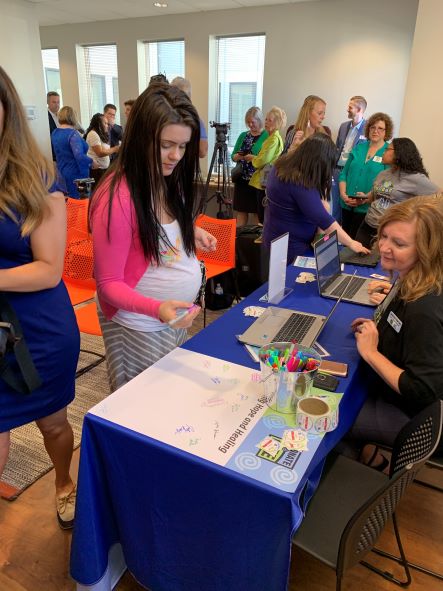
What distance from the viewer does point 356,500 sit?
116 cm

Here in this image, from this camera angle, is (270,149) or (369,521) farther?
(270,149)

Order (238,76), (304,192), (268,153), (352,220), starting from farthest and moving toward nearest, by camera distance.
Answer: (238,76)
(268,153)
(352,220)
(304,192)

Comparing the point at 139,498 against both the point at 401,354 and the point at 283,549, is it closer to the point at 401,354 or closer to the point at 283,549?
the point at 283,549

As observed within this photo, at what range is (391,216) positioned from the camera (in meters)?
1.43

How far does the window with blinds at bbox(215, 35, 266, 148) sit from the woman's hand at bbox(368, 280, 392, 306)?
4.95m

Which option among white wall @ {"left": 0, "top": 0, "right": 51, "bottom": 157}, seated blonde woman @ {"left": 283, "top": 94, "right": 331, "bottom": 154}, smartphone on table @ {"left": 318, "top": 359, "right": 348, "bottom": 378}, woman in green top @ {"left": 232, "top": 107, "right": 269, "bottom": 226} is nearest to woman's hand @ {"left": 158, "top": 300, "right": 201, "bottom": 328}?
smartphone on table @ {"left": 318, "top": 359, "right": 348, "bottom": 378}

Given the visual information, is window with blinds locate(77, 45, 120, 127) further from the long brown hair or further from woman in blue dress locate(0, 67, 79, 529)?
woman in blue dress locate(0, 67, 79, 529)

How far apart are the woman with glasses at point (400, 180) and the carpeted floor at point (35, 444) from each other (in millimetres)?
1915

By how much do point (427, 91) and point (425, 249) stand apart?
2912 millimetres

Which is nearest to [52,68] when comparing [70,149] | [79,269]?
[70,149]

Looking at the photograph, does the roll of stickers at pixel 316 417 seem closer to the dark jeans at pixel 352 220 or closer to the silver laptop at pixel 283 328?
the silver laptop at pixel 283 328

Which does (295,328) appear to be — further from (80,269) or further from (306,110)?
(306,110)

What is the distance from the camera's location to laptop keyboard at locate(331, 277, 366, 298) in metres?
1.84

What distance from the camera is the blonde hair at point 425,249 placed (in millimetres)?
1273
